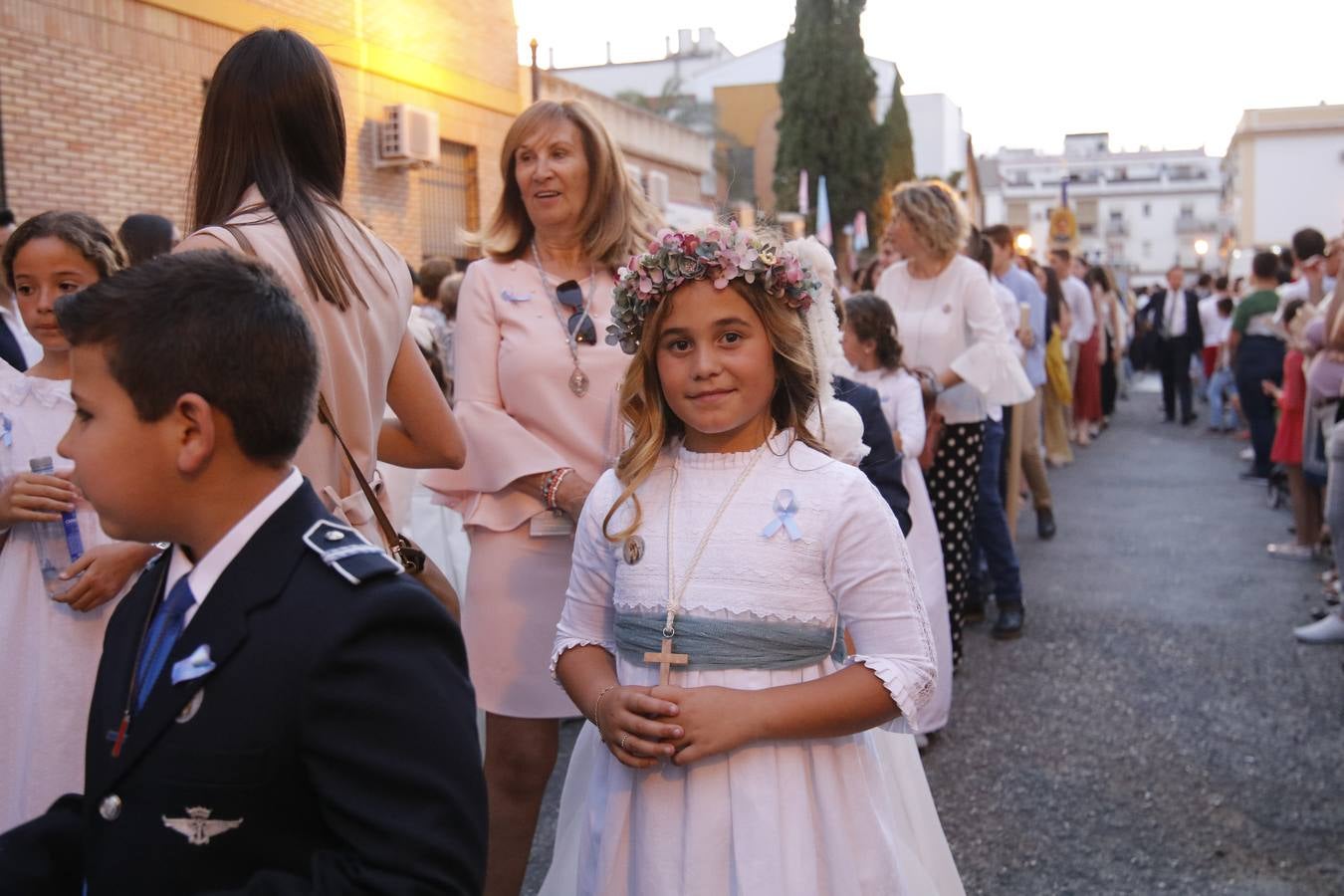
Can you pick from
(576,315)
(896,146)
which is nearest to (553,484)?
(576,315)

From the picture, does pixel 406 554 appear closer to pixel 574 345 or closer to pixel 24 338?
pixel 574 345

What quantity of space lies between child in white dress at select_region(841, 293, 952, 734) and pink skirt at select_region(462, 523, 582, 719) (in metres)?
2.49

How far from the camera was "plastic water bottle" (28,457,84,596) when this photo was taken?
292cm

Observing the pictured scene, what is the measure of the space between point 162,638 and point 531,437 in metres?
1.82

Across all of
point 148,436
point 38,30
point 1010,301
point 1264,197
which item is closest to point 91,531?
point 148,436

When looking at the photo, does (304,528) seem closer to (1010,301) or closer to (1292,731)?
(1292,731)

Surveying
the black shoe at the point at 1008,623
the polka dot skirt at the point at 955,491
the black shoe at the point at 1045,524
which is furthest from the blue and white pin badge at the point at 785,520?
the black shoe at the point at 1045,524

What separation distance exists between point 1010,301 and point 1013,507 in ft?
5.22

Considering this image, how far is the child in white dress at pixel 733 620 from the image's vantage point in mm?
2457

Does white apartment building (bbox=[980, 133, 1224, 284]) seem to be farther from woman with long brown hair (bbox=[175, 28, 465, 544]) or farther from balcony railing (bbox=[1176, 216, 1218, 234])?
woman with long brown hair (bbox=[175, 28, 465, 544])

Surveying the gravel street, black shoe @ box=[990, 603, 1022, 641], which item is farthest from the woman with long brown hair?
black shoe @ box=[990, 603, 1022, 641]

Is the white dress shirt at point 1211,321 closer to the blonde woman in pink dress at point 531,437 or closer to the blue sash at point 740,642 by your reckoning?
the blonde woman in pink dress at point 531,437

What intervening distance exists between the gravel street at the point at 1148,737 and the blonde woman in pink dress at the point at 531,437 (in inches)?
43.7

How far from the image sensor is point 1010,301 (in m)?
9.08
